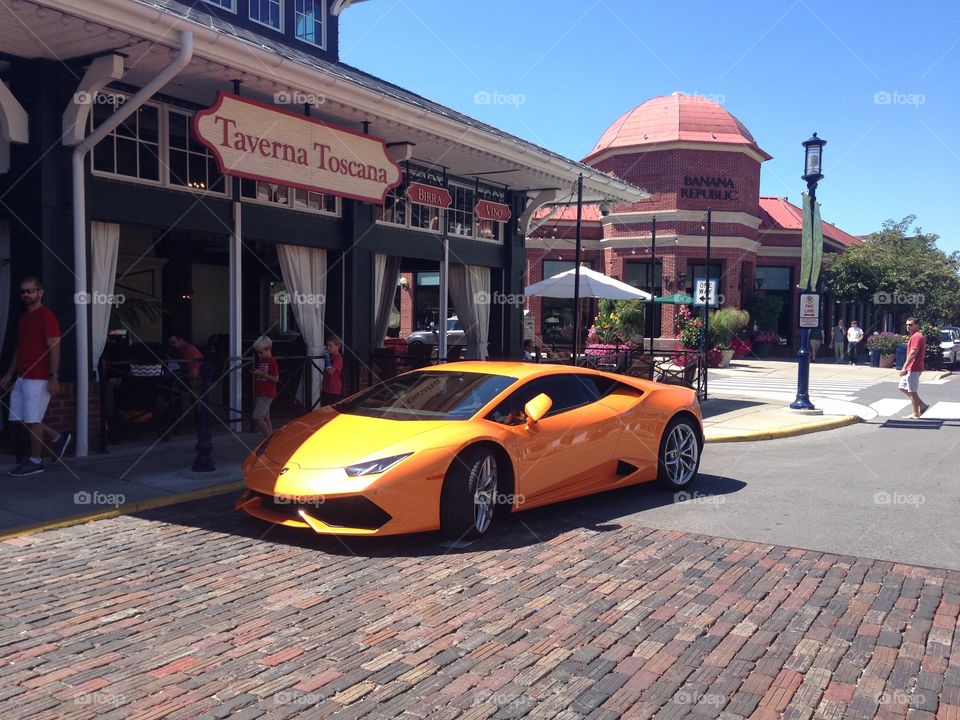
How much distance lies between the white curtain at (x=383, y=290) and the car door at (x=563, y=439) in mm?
6785

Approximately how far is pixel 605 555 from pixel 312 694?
2804 millimetres

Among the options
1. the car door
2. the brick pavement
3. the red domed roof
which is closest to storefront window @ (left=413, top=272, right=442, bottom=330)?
the red domed roof

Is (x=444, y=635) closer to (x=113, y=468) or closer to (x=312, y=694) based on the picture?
(x=312, y=694)

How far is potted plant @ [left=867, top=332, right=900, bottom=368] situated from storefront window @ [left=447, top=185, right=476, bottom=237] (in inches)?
841

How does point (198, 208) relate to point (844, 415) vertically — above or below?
above

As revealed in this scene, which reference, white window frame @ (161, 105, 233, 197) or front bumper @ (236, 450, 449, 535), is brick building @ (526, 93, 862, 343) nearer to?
white window frame @ (161, 105, 233, 197)

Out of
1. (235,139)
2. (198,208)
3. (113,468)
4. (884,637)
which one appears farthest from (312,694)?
(198,208)

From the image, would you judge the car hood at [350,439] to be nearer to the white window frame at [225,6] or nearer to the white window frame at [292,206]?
the white window frame at [292,206]

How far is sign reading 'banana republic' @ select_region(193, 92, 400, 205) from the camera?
922 cm

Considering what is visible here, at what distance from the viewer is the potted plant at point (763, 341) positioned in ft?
120

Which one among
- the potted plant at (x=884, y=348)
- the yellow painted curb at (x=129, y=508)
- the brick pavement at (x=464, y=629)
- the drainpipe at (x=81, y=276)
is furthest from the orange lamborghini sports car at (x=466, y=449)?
the potted plant at (x=884, y=348)

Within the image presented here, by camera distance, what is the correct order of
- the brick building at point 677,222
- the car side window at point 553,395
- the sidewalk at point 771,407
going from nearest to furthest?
the car side window at point 553,395, the sidewalk at point 771,407, the brick building at point 677,222

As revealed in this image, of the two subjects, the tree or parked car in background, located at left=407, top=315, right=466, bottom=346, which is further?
the tree

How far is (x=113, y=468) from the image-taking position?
8.61 m
